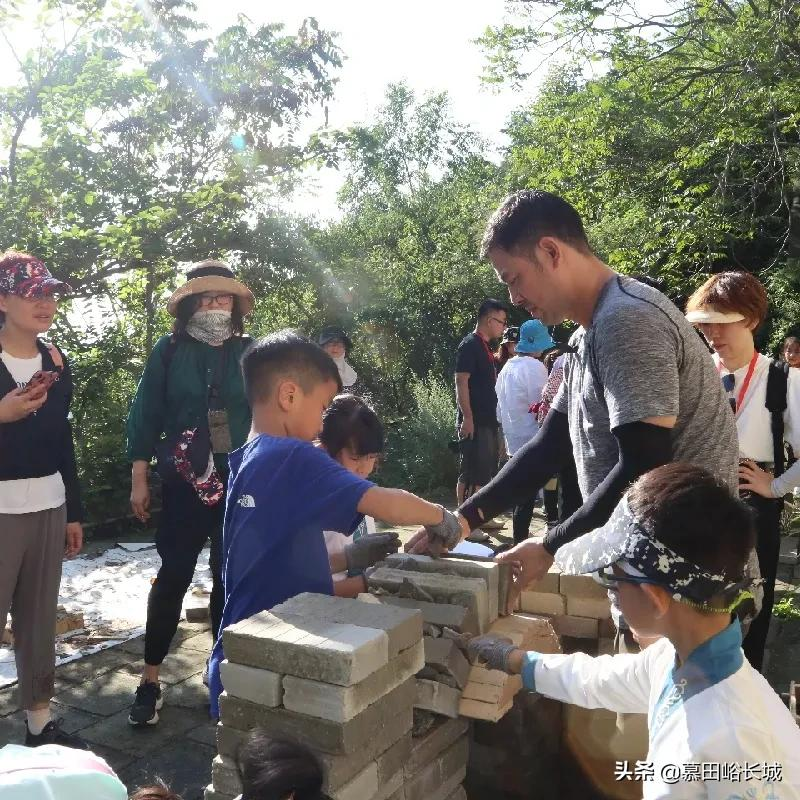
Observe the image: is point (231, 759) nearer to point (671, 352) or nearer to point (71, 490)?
point (671, 352)

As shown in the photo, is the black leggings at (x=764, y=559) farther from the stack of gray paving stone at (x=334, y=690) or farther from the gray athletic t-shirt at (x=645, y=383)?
the stack of gray paving stone at (x=334, y=690)

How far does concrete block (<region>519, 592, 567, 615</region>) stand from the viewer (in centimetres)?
321

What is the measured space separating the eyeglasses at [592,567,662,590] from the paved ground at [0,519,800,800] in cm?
214

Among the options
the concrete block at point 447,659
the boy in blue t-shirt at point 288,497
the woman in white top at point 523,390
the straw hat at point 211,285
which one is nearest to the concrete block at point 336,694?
the concrete block at point 447,659

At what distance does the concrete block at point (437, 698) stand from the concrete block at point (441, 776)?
162 millimetres

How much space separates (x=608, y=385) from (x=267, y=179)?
9262mm

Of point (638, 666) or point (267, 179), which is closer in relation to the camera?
point (638, 666)

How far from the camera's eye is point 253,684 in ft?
6.67

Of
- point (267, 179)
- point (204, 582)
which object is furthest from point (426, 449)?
point (204, 582)

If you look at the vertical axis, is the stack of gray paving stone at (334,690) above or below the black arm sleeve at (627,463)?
below

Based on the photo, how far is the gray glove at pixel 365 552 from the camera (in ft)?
10.8

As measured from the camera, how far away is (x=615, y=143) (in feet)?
34.0

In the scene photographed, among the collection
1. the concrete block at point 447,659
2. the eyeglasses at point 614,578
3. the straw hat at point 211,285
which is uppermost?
the straw hat at point 211,285

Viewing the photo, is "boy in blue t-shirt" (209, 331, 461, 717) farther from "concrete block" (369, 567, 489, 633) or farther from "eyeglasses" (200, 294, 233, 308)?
"eyeglasses" (200, 294, 233, 308)
